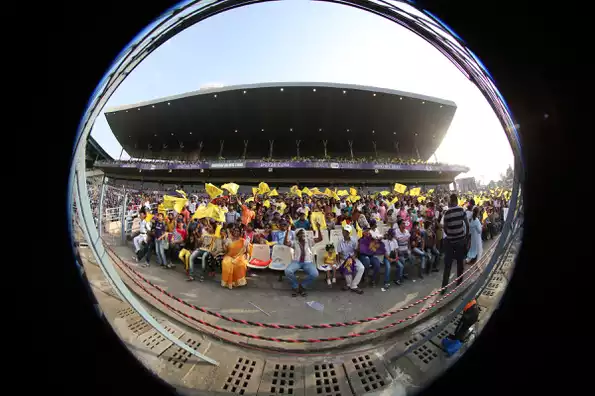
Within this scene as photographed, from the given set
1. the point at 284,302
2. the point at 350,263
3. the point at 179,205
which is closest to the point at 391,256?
the point at 350,263

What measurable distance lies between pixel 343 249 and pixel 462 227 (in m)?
2.47

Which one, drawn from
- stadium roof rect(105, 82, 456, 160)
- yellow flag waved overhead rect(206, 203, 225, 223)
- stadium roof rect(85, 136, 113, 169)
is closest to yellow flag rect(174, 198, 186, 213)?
yellow flag waved overhead rect(206, 203, 225, 223)

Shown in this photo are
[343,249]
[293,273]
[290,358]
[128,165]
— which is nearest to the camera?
[290,358]

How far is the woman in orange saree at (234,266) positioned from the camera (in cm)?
500

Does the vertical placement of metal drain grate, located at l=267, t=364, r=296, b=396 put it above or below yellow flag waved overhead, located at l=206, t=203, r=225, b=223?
below

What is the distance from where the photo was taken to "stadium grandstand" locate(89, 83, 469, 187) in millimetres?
24375

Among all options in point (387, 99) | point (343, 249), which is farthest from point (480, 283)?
point (387, 99)

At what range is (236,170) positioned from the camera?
25359 mm

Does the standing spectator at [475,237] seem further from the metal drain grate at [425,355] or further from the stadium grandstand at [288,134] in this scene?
the stadium grandstand at [288,134]

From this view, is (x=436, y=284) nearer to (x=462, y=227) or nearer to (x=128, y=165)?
(x=462, y=227)

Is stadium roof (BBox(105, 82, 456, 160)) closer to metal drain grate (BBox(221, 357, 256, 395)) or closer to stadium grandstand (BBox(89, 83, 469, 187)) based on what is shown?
stadium grandstand (BBox(89, 83, 469, 187))

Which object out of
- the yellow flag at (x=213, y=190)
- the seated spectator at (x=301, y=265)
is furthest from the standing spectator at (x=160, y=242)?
the seated spectator at (x=301, y=265)

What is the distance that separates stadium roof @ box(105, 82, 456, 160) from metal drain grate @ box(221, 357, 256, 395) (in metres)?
24.9

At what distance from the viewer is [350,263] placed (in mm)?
4977
